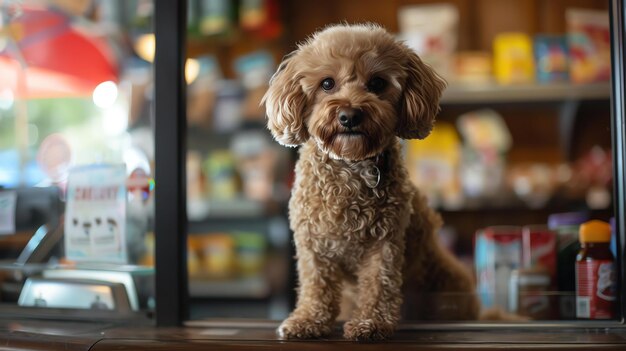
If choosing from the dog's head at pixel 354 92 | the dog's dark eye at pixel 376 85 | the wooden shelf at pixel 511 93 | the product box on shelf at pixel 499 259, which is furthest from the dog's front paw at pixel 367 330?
the wooden shelf at pixel 511 93

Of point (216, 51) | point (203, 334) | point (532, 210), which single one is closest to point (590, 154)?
point (532, 210)

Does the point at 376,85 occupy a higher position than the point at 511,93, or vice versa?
the point at 511,93

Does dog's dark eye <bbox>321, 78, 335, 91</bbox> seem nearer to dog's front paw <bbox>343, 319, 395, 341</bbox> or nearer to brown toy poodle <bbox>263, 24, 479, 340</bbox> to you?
brown toy poodle <bbox>263, 24, 479, 340</bbox>

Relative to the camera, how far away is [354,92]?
3.32ft

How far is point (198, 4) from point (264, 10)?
30 cm

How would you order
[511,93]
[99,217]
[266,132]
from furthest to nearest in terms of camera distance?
[266,132], [511,93], [99,217]

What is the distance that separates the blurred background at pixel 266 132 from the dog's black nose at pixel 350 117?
0.52 meters

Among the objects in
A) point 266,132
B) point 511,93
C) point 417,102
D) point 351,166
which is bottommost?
point 351,166

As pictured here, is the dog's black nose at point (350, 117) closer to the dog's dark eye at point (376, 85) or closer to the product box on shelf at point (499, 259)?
the dog's dark eye at point (376, 85)

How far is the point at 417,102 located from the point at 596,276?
514 millimetres

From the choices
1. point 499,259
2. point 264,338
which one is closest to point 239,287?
point 499,259

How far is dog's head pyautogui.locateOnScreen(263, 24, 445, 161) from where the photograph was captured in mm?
1000

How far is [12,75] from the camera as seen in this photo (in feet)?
5.50

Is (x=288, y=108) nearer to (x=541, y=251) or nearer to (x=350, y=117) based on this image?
(x=350, y=117)
